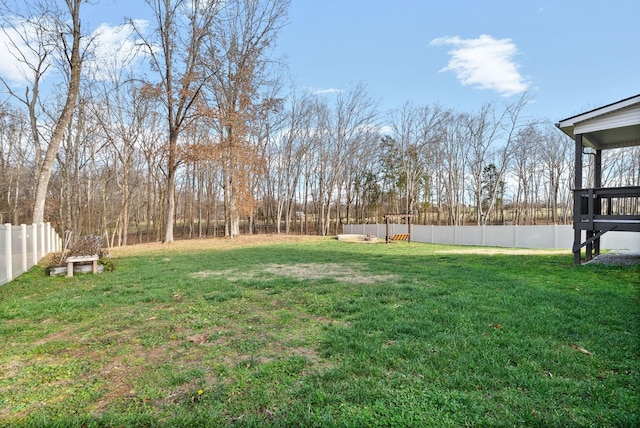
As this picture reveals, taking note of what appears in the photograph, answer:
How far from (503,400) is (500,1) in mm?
9020

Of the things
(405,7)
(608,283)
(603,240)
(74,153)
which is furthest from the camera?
(74,153)

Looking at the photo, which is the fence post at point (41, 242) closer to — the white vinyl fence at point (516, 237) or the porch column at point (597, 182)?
the porch column at point (597, 182)

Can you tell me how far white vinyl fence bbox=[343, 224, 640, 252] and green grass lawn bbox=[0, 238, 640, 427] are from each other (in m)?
12.0

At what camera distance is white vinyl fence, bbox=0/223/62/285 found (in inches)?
246

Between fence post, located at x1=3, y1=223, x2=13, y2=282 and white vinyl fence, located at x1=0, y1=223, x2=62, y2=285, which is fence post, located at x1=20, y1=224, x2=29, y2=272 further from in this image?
fence post, located at x1=3, y1=223, x2=13, y2=282

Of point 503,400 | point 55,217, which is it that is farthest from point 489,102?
point 55,217

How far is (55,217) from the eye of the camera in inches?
842

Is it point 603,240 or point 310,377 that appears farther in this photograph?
point 603,240

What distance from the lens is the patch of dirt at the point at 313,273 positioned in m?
6.61

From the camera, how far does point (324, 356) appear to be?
2.78m

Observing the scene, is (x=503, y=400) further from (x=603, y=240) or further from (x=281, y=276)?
(x=603, y=240)

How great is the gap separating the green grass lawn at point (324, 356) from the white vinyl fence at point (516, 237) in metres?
12.0

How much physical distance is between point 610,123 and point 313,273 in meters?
7.69

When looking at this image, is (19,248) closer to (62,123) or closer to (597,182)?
(62,123)
